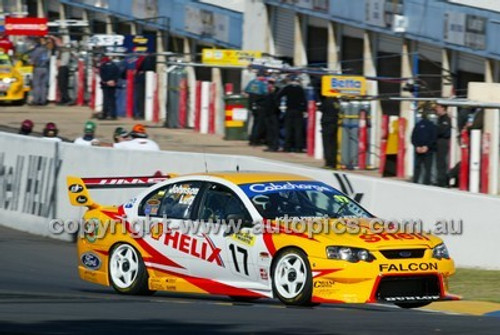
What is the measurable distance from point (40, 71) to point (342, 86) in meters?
13.9

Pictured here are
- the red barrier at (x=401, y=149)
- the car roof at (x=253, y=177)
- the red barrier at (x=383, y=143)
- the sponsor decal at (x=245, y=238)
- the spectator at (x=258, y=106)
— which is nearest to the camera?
the sponsor decal at (x=245, y=238)

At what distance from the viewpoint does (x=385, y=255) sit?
12.4 meters

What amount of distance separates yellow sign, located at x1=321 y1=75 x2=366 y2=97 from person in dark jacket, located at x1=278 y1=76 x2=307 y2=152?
2.45 m

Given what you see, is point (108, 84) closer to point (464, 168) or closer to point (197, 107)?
point (197, 107)

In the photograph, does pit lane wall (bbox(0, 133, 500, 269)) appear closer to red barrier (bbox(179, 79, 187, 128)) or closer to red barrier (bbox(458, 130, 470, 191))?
red barrier (bbox(458, 130, 470, 191))

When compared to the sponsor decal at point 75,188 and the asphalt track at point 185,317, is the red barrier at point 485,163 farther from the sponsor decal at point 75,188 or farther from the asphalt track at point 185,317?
the sponsor decal at point 75,188

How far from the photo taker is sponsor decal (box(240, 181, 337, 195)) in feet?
43.9

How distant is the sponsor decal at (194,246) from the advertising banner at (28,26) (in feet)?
76.7

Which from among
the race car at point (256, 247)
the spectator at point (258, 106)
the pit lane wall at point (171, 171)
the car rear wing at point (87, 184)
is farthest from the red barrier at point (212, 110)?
the race car at point (256, 247)

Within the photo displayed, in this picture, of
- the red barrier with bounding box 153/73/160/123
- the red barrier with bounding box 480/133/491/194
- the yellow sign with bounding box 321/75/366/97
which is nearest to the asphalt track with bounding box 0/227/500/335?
the red barrier with bounding box 480/133/491/194

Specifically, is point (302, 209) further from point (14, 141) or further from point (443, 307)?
point (14, 141)

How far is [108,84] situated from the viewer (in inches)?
1320

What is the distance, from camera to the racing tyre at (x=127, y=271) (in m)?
14.0

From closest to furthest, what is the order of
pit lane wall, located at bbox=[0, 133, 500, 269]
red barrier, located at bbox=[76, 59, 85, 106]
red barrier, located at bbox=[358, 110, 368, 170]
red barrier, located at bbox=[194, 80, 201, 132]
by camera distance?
pit lane wall, located at bbox=[0, 133, 500, 269], red barrier, located at bbox=[358, 110, 368, 170], red barrier, located at bbox=[194, 80, 201, 132], red barrier, located at bbox=[76, 59, 85, 106]
